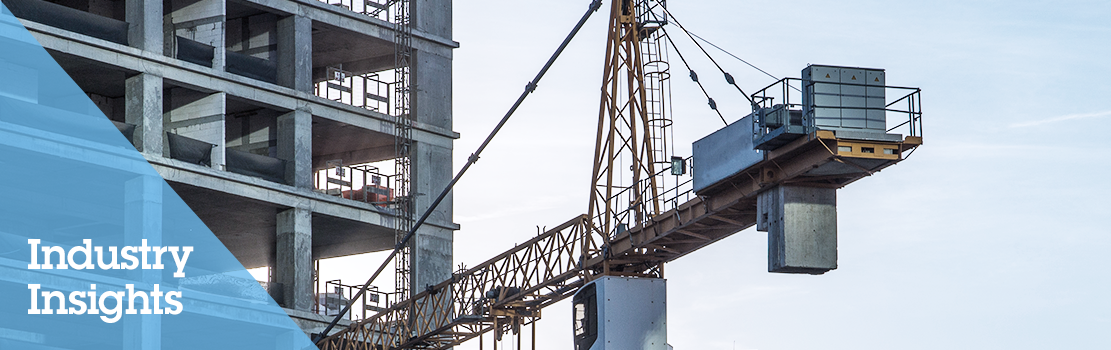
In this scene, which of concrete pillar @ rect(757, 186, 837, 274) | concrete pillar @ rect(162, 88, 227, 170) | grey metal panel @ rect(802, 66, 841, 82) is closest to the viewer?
grey metal panel @ rect(802, 66, 841, 82)

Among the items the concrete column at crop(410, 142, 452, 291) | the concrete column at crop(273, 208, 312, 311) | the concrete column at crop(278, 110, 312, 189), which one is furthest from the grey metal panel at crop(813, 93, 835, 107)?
the concrete column at crop(410, 142, 452, 291)

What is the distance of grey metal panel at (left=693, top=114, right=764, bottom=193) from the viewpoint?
4662 cm

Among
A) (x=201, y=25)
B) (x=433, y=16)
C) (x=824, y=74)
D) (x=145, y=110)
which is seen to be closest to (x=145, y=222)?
(x=145, y=110)

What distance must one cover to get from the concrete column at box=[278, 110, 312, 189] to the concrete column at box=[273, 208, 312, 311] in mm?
1468

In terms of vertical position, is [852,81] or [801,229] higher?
[852,81]

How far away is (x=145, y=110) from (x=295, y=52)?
8.11 meters

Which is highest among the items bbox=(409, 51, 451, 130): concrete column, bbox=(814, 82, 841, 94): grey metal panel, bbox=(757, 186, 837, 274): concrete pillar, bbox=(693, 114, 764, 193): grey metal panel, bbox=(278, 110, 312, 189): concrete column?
bbox=(409, 51, 451, 130): concrete column

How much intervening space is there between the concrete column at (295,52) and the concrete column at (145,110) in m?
7.04

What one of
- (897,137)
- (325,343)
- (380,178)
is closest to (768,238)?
(897,137)

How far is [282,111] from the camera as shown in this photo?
241ft

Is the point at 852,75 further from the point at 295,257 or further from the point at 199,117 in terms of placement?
the point at 199,117

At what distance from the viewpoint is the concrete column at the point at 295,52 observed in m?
73.2

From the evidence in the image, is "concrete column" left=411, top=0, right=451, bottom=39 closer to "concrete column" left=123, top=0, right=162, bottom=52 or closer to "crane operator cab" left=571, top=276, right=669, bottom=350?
"concrete column" left=123, top=0, right=162, bottom=52
